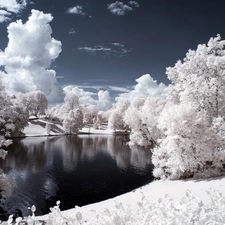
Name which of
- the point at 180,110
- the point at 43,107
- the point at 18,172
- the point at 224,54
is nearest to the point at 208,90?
the point at 180,110

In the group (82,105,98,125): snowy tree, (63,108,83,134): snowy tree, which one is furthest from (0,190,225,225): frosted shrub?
(82,105,98,125): snowy tree

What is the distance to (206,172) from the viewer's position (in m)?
23.6

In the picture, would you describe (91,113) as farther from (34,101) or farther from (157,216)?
(157,216)

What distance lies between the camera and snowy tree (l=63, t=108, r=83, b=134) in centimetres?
9706

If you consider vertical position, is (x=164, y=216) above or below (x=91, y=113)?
below

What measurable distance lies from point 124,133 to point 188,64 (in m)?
86.1

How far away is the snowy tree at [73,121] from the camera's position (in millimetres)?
97062

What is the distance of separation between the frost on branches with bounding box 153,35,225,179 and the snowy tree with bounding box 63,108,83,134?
7252 cm

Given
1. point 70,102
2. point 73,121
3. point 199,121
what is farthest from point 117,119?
point 199,121

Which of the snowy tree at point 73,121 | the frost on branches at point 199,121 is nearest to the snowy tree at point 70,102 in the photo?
the snowy tree at point 73,121

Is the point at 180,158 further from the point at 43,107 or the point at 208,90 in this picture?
the point at 43,107

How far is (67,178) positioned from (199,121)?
19.6 m

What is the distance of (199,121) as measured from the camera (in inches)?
958

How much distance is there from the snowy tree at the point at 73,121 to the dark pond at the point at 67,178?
4540cm
